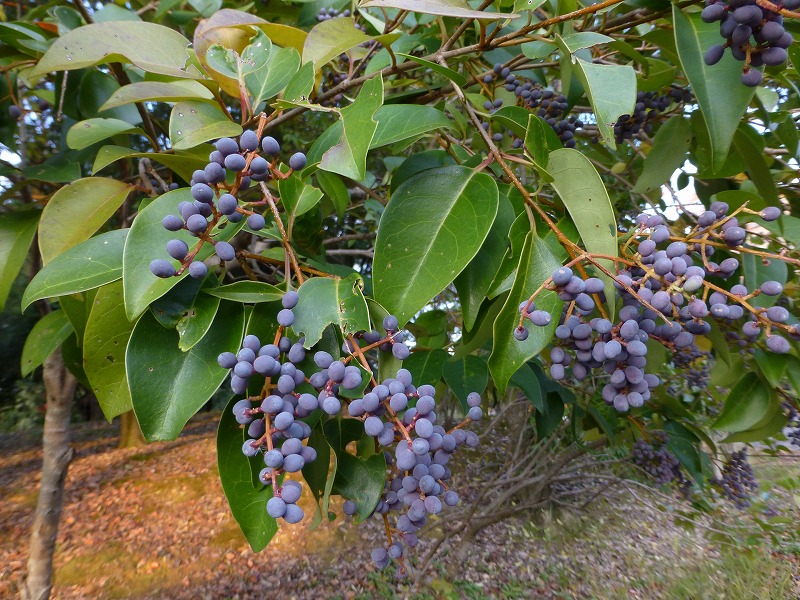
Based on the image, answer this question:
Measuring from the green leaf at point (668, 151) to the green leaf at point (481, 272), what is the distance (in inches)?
21.3

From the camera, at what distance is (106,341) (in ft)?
2.17

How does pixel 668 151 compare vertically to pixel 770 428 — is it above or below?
above

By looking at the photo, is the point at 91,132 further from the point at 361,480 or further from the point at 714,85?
the point at 714,85

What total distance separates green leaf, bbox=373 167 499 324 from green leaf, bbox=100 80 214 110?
394 millimetres

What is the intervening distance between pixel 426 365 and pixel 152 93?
2.46ft

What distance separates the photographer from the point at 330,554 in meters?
3.48

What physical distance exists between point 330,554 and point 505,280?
3.48 metres

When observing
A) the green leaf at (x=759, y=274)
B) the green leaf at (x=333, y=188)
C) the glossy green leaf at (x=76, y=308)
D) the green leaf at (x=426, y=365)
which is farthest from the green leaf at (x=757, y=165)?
the glossy green leaf at (x=76, y=308)

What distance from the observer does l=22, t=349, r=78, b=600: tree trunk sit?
1.28m

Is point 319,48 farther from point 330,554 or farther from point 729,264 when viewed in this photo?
point 330,554

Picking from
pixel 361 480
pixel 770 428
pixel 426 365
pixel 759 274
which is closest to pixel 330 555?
pixel 426 365

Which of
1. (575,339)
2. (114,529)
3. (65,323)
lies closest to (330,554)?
(114,529)

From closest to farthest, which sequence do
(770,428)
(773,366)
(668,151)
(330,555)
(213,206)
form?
(213,206) → (773,366) → (668,151) → (770,428) → (330,555)

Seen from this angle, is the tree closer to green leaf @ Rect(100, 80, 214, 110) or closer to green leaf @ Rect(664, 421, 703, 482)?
green leaf @ Rect(100, 80, 214, 110)
